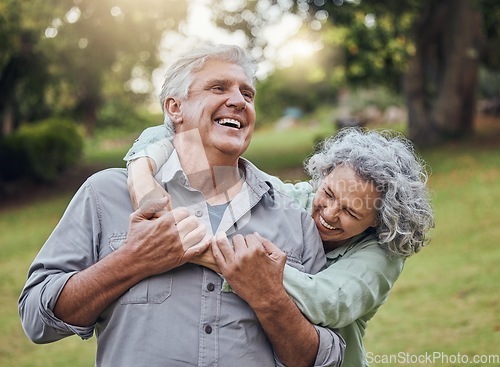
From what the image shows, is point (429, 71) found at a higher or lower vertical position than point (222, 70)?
lower

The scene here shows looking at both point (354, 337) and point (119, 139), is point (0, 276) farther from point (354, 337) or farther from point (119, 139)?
point (119, 139)

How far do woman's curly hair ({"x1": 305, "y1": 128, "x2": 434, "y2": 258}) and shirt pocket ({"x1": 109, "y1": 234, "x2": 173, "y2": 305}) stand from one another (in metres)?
0.82

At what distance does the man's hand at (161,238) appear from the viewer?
6.48ft

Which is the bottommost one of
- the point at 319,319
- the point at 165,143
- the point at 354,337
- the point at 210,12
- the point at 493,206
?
the point at 493,206

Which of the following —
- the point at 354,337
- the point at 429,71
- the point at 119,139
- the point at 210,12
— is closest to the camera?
the point at 354,337

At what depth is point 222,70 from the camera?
7.74 ft

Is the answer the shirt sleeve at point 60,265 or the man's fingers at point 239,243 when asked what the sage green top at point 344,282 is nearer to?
the man's fingers at point 239,243

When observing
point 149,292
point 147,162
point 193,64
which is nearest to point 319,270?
point 149,292

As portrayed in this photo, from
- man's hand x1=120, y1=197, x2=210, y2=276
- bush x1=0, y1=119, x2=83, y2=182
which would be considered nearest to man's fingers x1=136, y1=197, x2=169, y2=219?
man's hand x1=120, y1=197, x2=210, y2=276

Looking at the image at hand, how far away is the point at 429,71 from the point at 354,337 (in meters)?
16.5

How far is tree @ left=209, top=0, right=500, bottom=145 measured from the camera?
14.8 m

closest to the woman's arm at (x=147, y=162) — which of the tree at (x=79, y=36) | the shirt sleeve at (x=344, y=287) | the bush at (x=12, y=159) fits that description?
the shirt sleeve at (x=344, y=287)

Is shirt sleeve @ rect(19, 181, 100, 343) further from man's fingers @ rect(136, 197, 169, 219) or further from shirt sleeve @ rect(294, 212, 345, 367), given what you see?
shirt sleeve @ rect(294, 212, 345, 367)

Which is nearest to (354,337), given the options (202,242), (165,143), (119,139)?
(202,242)
